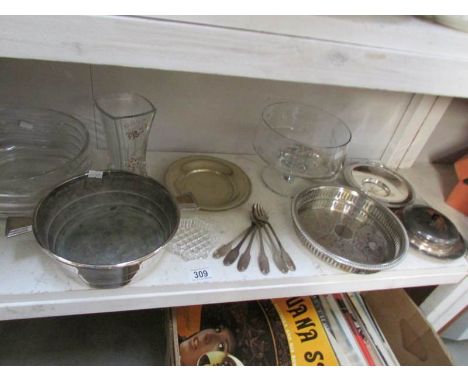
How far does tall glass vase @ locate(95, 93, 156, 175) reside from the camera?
535mm

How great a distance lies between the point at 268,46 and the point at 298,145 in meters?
0.39

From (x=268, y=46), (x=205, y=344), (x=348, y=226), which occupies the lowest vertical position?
(x=205, y=344)

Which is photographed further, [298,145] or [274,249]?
[298,145]

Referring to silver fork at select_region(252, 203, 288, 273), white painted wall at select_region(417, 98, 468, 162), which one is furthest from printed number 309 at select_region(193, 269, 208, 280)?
white painted wall at select_region(417, 98, 468, 162)

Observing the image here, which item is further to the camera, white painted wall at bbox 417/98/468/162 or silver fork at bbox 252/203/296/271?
white painted wall at bbox 417/98/468/162

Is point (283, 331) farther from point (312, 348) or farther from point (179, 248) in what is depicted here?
point (179, 248)

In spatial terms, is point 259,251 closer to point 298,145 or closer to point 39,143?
point 298,145

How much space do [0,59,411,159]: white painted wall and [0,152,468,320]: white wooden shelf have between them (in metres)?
0.12

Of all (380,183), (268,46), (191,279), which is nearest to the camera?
(268,46)

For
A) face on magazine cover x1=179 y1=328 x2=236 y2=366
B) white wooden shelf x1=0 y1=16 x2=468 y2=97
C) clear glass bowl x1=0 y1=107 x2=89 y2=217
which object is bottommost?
face on magazine cover x1=179 y1=328 x2=236 y2=366

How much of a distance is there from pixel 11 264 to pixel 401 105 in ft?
2.53

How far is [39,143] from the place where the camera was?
1.99ft

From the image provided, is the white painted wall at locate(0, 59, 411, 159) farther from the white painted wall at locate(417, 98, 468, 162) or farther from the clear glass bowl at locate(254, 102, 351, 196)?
the white painted wall at locate(417, 98, 468, 162)

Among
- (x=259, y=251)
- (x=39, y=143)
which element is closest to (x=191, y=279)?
(x=259, y=251)
